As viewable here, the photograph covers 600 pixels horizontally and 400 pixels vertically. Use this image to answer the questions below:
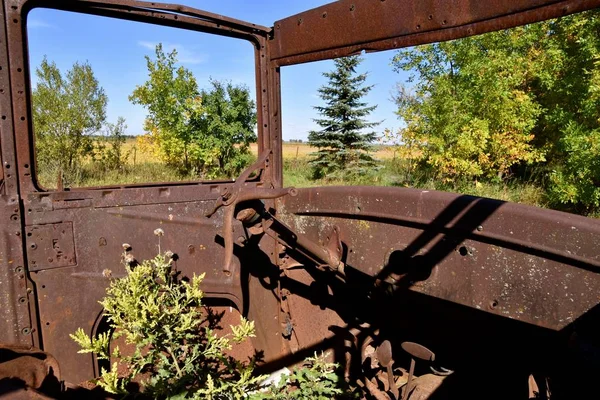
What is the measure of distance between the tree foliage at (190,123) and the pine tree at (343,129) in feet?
14.8

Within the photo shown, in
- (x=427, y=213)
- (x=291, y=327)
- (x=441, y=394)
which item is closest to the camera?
(x=427, y=213)

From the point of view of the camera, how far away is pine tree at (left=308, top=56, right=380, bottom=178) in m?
20.8

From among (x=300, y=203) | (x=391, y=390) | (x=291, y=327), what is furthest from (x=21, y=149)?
(x=391, y=390)

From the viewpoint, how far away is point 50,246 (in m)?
2.17

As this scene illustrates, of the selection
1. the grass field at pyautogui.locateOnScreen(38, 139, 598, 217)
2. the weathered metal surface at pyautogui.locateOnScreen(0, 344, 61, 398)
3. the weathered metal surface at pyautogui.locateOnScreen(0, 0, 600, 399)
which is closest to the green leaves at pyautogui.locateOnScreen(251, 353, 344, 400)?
the weathered metal surface at pyautogui.locateOnScreen(0, 0, 600, 399)

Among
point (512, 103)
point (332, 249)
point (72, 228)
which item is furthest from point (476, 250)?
point (512, 103)

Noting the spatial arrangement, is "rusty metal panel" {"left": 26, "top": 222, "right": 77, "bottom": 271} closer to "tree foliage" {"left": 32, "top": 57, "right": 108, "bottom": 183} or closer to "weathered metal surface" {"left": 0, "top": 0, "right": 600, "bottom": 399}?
"weathered metal surface" {"left": 0, "top": 0, "right": 600, "bottom": 399}

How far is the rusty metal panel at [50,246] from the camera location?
2.12 meters

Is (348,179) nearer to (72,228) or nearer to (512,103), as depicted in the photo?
(512,103)

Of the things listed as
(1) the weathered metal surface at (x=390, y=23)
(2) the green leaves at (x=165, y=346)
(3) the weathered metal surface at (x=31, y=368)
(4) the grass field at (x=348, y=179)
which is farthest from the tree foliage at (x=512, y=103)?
(3) the weathered metal surface at (x=31, y=368)

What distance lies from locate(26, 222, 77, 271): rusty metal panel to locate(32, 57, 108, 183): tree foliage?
12.7 m

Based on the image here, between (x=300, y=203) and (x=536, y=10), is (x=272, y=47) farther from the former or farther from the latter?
(x=536, y=10)

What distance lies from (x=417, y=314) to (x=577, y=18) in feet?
32.3

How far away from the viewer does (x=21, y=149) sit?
210cm
